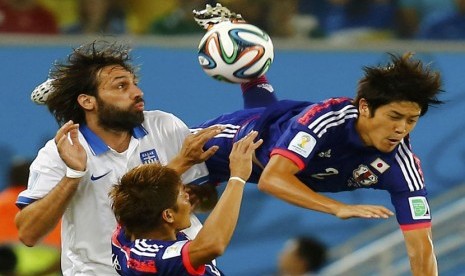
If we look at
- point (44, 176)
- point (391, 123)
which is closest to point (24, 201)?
point (44, 176)

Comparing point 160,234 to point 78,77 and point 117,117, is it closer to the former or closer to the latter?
point 117,117

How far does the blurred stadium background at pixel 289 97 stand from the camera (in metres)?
9.38

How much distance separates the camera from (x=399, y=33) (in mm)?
9930

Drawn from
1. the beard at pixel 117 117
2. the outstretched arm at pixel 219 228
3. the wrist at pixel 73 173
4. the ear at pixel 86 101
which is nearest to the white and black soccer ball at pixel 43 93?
the ear at pixel 86 101

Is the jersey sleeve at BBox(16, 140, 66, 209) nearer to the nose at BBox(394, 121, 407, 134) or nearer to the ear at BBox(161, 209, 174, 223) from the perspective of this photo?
the ear at BBox(161, 209, 174, 223)

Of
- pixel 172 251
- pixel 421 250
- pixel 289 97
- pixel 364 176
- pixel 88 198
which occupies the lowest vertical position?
pixel 289 97

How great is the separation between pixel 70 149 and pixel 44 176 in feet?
0.73

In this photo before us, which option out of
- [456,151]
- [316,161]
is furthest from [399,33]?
[316,161]

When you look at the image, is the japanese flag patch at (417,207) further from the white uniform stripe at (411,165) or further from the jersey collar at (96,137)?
the jersey collar at (96,137)

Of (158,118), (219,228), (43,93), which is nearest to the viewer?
(219,228)

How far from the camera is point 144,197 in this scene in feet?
15.9

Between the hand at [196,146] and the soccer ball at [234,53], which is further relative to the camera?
the soccer ball at [234,53]

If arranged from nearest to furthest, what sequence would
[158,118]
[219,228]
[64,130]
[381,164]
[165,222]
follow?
[219,228], [165,222], [64,130], [381,164], [158,118]

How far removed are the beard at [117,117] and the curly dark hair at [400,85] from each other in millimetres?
974
